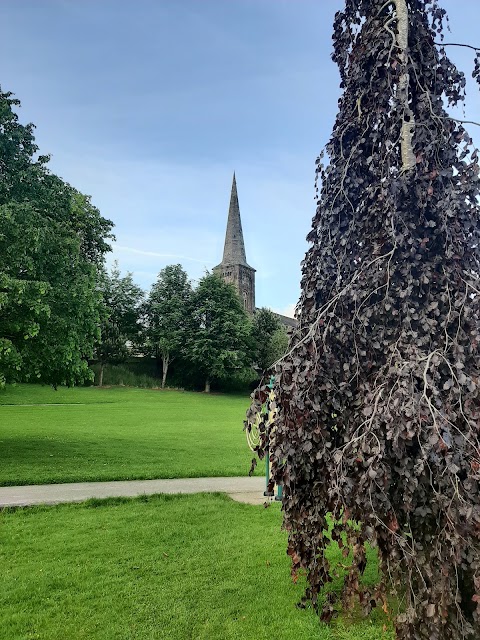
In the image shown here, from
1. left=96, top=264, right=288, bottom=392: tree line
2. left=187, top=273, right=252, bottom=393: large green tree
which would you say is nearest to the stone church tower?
left=96, top=264, right=288, bottom=392: tree line

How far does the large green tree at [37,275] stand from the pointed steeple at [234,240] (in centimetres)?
4884

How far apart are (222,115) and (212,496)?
7571 millimetres

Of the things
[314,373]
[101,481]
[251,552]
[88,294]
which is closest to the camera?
[314,373]

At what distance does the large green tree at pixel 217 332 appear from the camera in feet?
118

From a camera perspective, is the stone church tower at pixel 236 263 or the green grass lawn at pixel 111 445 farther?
the stone church tower at pixel 236 263

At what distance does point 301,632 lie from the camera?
2.94 m

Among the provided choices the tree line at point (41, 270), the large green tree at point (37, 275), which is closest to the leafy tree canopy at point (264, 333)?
the tree line at point (41, 270)

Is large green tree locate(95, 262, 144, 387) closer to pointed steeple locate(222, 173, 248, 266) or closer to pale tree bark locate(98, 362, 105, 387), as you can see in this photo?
pale tree bark locate(98, 362, 105, 387)

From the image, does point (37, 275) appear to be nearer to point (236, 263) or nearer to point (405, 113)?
point (405, 113)

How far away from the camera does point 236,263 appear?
2271 inches

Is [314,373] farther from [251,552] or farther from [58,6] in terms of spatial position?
[58,6]

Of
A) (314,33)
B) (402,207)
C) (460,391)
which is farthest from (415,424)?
(314,33)

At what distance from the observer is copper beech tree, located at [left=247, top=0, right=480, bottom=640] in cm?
204

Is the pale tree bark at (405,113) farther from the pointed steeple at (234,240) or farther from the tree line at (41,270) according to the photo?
the pointed steeple at (234,240)
